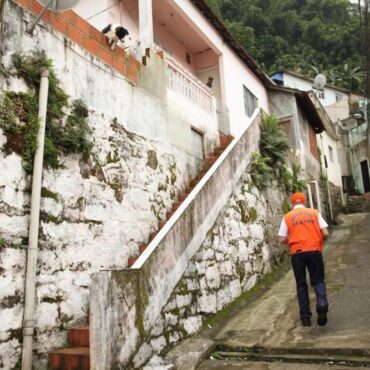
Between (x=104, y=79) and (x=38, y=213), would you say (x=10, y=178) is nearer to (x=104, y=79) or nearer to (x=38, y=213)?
(x=38, y=213)

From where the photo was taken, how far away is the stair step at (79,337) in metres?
4.47

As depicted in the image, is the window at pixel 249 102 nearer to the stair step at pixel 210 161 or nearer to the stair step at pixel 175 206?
the stair step at pixel 210 161

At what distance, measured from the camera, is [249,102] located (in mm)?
15906

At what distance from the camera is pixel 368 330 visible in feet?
15.9

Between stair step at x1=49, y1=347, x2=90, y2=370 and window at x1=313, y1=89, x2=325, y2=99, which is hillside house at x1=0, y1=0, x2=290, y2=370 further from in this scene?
window at x1=313, y1=89, x2=325, y2=99

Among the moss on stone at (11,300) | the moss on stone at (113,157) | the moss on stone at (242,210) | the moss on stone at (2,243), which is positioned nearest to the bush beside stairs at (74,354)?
the moss on stone at (11,300)

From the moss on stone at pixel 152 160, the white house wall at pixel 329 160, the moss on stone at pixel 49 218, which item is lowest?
the moss on stone at pixel 49 218

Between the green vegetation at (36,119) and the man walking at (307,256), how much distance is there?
10.0 feet

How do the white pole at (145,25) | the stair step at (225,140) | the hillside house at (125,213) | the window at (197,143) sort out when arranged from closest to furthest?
the hillside house at (125,213) → the white pole at (145,25) → the window at (197,143) → the stair step at (225,140)

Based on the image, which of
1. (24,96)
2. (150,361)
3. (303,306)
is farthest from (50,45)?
(303,306)

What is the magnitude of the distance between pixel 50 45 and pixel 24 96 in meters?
0.99

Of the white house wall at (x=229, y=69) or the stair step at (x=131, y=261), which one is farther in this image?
the white house wall at (x=229, y=69)

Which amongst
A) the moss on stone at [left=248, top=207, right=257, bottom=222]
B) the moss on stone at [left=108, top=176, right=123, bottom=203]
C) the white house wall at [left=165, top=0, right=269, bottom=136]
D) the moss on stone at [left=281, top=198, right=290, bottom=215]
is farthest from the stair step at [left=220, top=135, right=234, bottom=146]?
the moss on stone at [left=108, top=176, right=123, bottom=203]

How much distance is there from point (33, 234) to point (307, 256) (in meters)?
3.42
